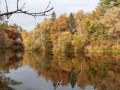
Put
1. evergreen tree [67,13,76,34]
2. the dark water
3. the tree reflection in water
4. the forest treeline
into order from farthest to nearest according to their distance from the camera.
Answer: evergreen tree [67,13,76,34] → the forest treeline → the dark water → the tree reflection in water

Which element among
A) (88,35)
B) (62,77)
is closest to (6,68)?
(62,77)

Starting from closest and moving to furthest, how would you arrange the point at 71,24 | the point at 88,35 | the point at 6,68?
1. the point at 6,68
2. the point at 88,35
3. the point at 71,24

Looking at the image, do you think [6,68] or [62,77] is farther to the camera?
[6,68]

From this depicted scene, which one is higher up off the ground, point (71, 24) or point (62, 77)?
point (71, 24)

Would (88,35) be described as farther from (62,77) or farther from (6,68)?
(62,77)

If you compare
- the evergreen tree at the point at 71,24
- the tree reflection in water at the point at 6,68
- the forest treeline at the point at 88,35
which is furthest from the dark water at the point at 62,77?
the evergreen tree at the point at 71,24

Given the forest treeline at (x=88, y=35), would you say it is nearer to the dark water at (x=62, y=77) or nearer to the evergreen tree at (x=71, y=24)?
the evergreen tree at (x=71, y=24)

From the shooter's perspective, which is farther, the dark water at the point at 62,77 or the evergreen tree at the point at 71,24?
the evergreen tree at the point at 71,24

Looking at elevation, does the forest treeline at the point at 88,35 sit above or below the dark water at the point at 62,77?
above

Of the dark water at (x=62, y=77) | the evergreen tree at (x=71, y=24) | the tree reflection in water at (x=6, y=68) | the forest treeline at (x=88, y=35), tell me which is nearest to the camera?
the tree reflection in water at (x=6, y=68)

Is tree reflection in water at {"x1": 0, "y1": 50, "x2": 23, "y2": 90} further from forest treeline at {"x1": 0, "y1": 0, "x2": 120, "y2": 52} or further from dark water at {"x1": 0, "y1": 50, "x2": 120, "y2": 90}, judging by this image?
forest treeline at {"x1": 0, "y1": 0, "x2": 120, "y2": 52}

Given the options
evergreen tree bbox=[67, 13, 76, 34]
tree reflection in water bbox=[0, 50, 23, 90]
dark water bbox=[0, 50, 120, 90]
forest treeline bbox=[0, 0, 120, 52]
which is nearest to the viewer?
tree reflection in water bbox=[0, 50, 23, 90]

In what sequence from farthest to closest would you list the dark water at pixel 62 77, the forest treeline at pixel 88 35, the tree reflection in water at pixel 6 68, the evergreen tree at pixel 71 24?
1. the evergreen tree at pixel 71 24
2. the forest treeline at pixel 88 35
3. the dark water at pixel 62 77
4. the tree reflection in water at pixel 6 68

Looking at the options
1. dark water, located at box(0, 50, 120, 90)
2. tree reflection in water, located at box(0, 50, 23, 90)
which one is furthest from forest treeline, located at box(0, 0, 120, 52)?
dark water, located at box(0, 50, 120, 90)
